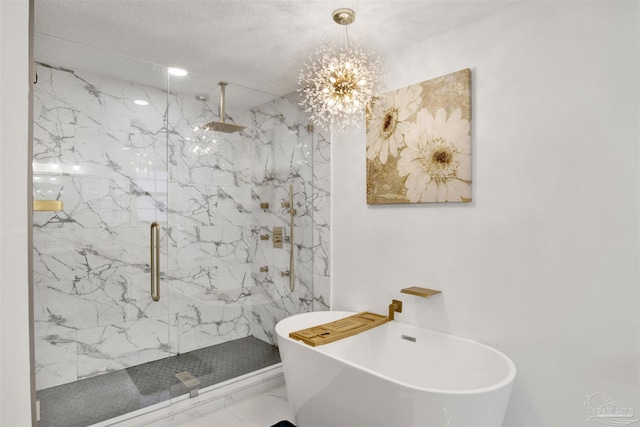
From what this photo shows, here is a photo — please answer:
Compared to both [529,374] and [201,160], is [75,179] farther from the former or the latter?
[529,374]

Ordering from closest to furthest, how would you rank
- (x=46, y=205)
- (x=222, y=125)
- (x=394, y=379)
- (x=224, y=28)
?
(x=46, y=205), (x=394, y=379), (x=224, y=28), (x=222, y=125)

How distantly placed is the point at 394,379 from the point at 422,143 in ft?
5.03

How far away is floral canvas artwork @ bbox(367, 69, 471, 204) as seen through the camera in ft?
7.43

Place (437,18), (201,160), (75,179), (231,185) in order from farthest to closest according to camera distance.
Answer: (231,185), (201,160), (75,179), (437,18)

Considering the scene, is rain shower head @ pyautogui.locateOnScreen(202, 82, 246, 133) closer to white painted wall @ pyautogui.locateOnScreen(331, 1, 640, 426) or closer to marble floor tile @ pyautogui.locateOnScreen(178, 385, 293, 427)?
white painted wall @ pyautogui.locateOnScreen(331, 1, 640, 426)

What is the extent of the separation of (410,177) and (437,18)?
102 centimetres

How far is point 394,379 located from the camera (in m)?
1.73

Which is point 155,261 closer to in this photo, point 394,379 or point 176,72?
point 176,72

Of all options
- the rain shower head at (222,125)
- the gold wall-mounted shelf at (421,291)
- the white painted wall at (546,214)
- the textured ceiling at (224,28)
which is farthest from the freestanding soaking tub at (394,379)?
the textured ceiling at (224,28)

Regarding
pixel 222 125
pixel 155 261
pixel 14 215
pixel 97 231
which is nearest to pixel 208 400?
pixel 155 261

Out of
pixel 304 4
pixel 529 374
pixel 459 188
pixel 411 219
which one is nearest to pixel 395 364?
pixel 529 374

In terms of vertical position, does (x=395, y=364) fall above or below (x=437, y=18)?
below

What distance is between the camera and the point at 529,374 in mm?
2002

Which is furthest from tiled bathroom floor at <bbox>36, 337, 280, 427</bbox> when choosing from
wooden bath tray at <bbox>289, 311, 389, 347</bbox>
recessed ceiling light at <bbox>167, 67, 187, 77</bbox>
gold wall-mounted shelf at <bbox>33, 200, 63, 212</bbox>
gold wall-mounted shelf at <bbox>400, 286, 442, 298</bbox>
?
recessed ceiling light at <bbox>167, 67, 187, 77</bbox>
